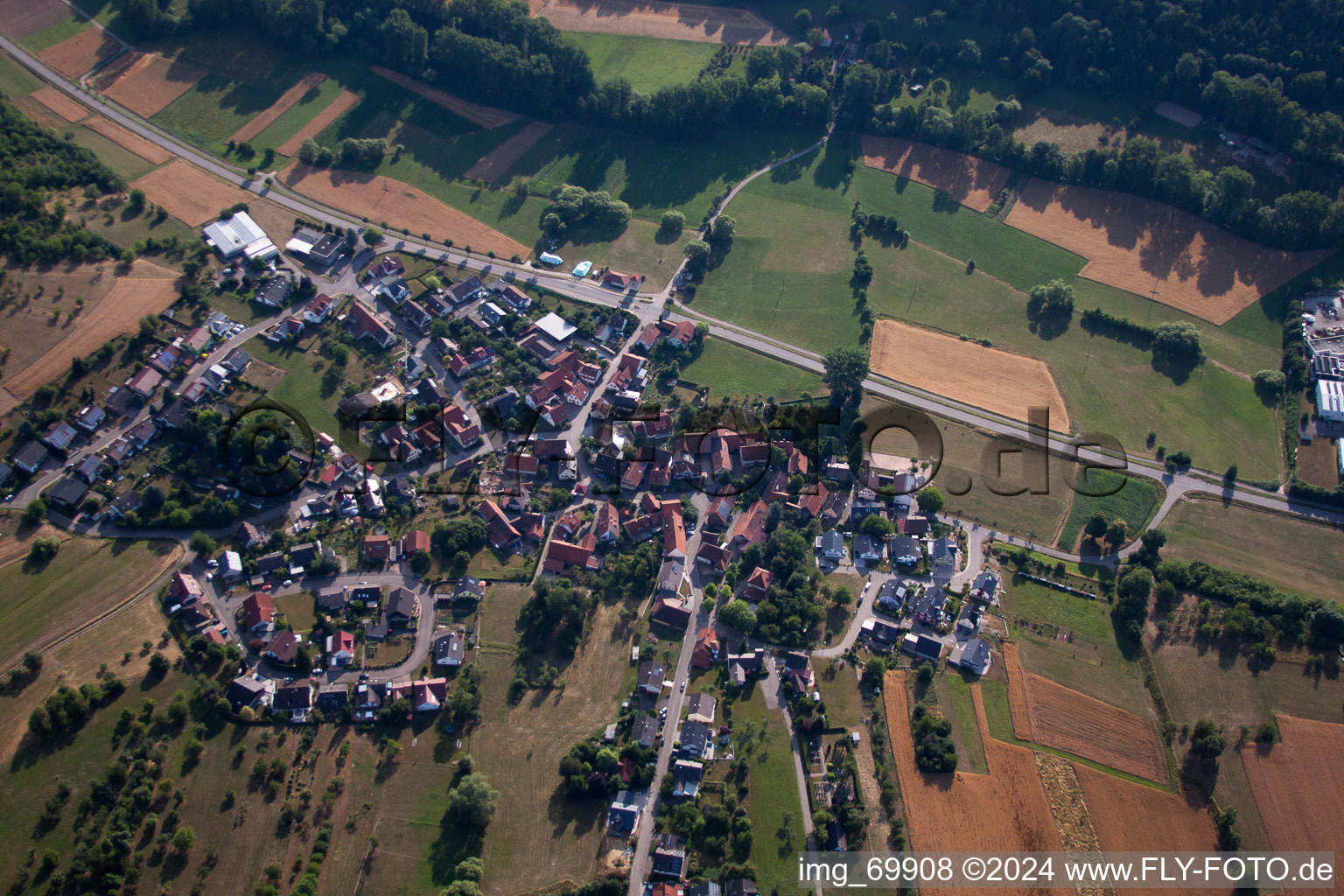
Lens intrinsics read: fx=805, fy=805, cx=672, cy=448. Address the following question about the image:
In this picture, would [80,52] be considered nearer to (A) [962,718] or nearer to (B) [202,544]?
(B) [202,544]

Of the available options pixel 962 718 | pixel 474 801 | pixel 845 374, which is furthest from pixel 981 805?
pixel 845 374

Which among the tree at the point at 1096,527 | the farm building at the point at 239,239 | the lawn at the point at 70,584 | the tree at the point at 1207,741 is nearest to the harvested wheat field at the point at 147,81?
the farm building at the point at 239,239

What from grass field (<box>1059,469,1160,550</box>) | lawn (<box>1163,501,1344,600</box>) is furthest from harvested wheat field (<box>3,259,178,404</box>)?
lawn (<box>1163,501,1344,600</box>)

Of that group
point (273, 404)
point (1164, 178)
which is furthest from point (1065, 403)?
point (273, 404)

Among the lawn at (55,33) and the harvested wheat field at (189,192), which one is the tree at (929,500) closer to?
the harvested wheat field at (189,192)

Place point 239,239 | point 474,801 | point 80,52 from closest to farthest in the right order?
point 474,801
point 239,239
point 80,52
